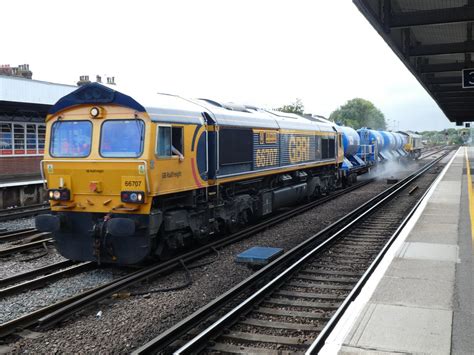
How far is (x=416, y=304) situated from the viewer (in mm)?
5820

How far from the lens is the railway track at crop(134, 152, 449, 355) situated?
5.59 m

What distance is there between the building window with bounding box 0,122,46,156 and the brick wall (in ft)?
0.83

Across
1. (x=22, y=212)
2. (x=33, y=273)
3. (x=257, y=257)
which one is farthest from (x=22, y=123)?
(x=257, y=257)

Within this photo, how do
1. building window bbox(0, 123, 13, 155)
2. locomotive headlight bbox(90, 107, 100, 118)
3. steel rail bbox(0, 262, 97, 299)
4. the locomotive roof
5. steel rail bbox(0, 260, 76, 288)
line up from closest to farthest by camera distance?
1. steel rail bbox(0, 262, 97, 299)
2. steel rail bbox(0, 260, 76, 288)
3. the locomotive roof
4. locomotive headlight bbox(90, 107, 100, 118)
5. building window bbox(0, 123, 13, 155)

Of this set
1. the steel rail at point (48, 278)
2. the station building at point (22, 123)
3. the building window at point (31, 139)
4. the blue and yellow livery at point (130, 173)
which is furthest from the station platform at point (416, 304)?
the building window at point (31, 139)

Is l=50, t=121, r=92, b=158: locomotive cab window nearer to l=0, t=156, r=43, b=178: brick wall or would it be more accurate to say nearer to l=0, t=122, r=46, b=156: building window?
l=0, t=122, r=46, b=156: building window

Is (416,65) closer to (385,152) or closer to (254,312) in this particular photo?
(254,312)

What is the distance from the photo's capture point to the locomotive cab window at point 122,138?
27.1ft

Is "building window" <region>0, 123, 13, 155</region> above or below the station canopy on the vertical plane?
below

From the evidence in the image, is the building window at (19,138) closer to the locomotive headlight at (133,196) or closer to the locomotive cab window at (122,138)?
the locomotive cab window at (122,138)

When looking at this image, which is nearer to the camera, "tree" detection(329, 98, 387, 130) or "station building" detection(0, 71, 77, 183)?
"station building" detection(0, 71, 77, 183)

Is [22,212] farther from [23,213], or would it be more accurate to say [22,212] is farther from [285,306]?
[285,306]

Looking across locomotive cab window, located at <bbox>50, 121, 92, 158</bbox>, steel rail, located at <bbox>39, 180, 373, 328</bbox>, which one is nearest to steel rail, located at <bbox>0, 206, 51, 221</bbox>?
locomotive cab window, located at <bbox>50, 121, 92, 158</bbox>

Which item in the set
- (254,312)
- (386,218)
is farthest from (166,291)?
(386,218)
